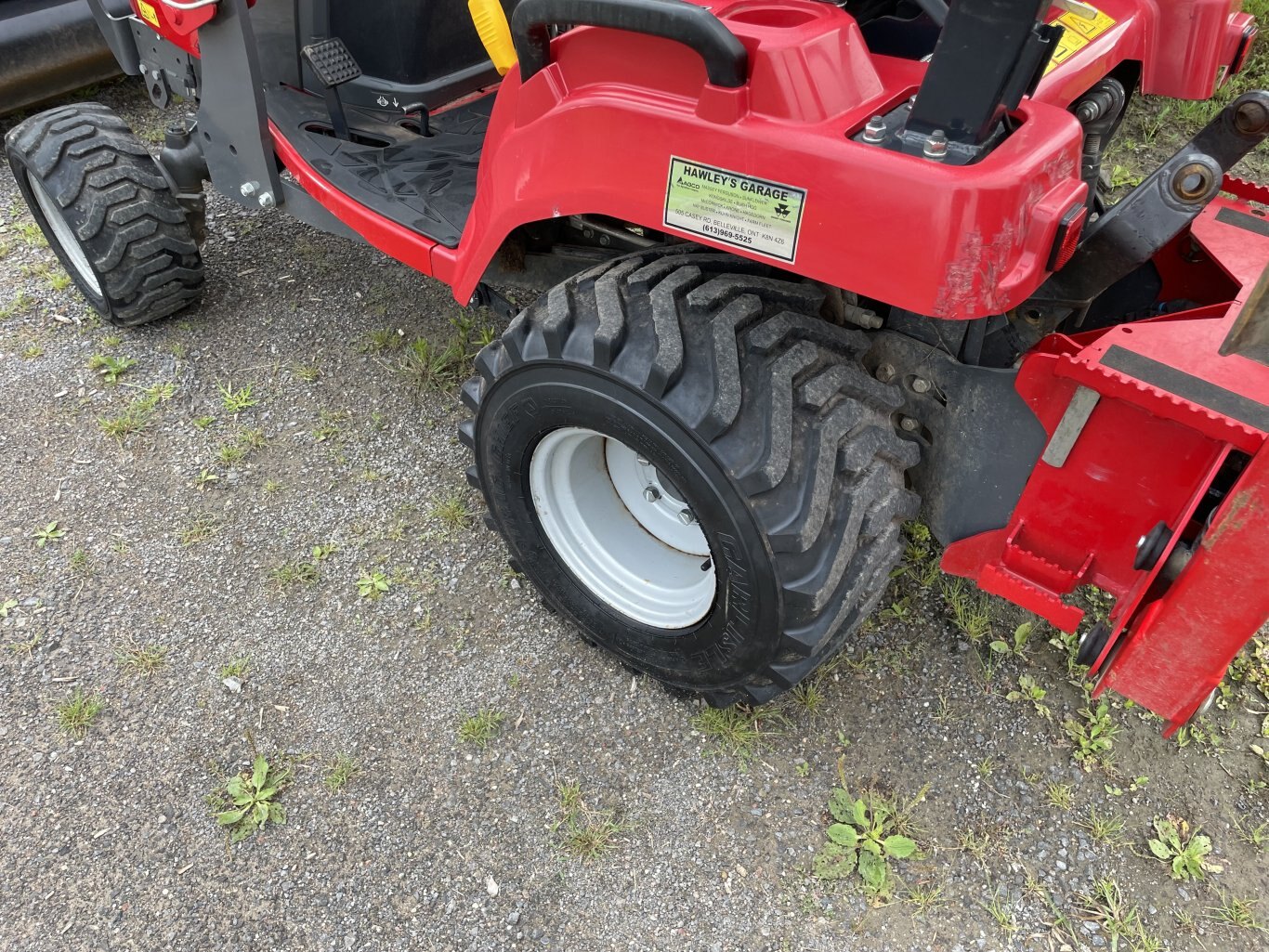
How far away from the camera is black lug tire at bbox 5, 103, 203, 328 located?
8.89ft

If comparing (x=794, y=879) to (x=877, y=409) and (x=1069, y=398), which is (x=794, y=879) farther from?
(x=1069, y=398)

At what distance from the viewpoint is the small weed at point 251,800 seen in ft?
6.03

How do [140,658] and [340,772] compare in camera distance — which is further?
[140,658]

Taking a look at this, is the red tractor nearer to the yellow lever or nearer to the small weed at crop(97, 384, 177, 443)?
the yellow lever

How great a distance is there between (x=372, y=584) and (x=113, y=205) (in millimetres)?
1481

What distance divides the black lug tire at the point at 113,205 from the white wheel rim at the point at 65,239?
0.18 ft

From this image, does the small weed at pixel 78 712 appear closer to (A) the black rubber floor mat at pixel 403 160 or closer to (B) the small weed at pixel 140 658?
(B) the small weed at pixel 140 658

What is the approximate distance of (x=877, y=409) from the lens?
1.58 meters

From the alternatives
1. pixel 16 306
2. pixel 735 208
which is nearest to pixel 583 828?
pixel 735 208

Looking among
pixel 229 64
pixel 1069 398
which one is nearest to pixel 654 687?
pixel 1069 398

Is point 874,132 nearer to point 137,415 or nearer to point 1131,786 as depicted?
point 1131,786

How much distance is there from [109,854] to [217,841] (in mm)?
208

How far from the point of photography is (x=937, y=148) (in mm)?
1192

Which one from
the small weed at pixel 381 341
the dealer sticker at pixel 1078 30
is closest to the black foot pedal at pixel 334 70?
the small weed at pixel 381 341
